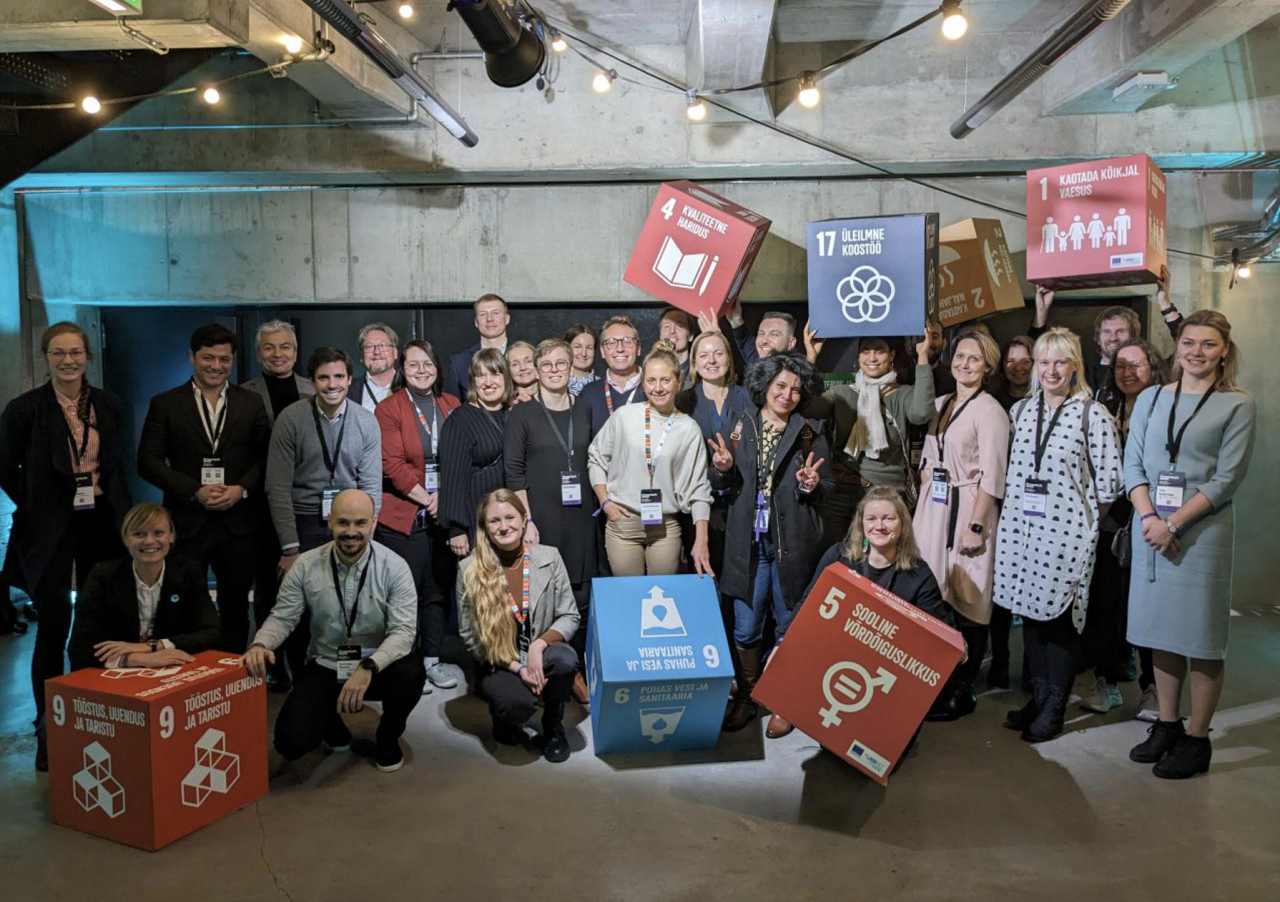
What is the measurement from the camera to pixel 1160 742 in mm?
3623

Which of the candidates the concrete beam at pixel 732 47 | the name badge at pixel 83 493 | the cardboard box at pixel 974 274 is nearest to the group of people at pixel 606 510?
the name badge at pixel 83 493

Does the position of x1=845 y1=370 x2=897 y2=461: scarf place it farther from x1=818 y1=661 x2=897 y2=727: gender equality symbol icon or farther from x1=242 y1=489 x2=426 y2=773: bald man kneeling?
x1=242 y1=489 x2=426 y2=773: bald man kneeling

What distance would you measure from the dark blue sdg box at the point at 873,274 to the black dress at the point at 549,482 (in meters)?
1.50

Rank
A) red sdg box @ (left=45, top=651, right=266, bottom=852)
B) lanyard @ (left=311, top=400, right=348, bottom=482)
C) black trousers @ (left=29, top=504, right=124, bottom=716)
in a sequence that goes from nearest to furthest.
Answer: red sdg box @ (left=45, top=651, right=266, bottom=852)
black trousers @ (left=29, top=504, right=124, bottom=716)
lanyard @ (left=311, top=400, right=348, bottom=482)

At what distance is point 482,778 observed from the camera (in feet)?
11.5

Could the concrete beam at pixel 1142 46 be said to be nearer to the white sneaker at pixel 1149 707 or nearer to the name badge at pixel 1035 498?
the name badge at pixel 1035 498

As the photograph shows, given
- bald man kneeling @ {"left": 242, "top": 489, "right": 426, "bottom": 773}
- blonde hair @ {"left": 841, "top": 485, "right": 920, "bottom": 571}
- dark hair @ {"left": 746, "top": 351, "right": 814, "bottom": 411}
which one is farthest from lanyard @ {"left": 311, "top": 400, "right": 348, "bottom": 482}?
blonde hair @ {"left": 841, "top": 485, "right": 920, "bottom": 571}

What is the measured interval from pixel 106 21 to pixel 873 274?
362 centimetres

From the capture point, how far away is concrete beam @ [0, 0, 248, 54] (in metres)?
A: 3.72

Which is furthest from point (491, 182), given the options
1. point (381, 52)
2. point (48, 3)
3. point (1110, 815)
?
point (1110, 815)

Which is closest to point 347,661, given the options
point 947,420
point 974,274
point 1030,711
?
point 947,420

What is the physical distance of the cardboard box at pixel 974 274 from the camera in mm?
5289

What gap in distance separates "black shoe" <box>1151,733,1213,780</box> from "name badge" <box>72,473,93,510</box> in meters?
4.54

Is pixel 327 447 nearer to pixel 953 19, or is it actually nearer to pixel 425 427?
pixel 425 427
